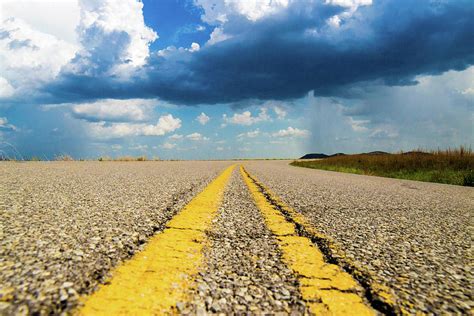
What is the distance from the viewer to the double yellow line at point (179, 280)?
98 centimetres

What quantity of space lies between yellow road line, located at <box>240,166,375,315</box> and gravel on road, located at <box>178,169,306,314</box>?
0.14 feet

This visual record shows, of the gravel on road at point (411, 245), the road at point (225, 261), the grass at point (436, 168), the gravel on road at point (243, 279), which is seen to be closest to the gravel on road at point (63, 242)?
the road at point (225, 261)

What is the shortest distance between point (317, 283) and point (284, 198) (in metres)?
2.48

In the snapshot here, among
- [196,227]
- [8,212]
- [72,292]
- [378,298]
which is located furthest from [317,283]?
[8,212]

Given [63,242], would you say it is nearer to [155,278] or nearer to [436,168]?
[155,278]

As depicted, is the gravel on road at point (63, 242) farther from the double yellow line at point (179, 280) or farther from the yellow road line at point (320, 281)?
the yellow road line at point (320, 281)

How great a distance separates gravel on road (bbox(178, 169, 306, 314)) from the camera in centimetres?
102

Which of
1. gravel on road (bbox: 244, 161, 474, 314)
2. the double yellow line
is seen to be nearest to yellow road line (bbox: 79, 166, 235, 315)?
the double yellow line

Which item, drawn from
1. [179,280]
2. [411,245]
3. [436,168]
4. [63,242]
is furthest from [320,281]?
[436,168]

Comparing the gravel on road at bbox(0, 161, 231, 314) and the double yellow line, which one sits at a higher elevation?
the gravel on road at bbox(0, 161, 231, 314)

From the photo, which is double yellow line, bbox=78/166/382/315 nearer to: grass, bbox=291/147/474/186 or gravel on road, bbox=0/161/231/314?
gravel on road, bbox=0/161/231/314

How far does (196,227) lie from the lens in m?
2.05

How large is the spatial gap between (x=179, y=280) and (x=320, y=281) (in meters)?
0.57

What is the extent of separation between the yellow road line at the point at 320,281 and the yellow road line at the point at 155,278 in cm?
45
